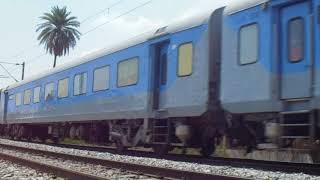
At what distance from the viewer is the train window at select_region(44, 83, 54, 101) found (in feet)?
80.3

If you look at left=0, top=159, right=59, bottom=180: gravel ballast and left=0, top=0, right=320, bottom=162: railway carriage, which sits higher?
left=0, top=0, right=320, bottom=162: railway carriage

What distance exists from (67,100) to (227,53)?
11.3 m

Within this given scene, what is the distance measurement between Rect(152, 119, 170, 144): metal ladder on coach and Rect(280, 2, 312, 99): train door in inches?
190

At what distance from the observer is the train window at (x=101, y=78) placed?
1805cm

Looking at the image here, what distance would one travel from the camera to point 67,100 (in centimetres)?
2197

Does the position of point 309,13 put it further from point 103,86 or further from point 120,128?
point 103,86

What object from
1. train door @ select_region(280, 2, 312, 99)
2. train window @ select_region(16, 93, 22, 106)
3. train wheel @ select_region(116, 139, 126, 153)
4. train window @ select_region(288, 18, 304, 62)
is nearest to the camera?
train door @ select_region(280, 2, 312, 99)

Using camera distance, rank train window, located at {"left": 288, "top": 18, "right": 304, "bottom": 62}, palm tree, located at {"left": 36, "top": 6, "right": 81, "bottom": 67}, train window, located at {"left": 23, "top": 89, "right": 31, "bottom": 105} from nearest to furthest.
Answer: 1. train window, located at {"left": 288, "top": 18, "right": 304, "bottom": 62}
2. train window, located at {"left": 23, "top": 89, "right": 31, "bottom": 105}
3. palm tree, located at {"left": 36, "top": 6, "right": 81, "bottom": 67}

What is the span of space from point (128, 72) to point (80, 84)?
4638 millimetres

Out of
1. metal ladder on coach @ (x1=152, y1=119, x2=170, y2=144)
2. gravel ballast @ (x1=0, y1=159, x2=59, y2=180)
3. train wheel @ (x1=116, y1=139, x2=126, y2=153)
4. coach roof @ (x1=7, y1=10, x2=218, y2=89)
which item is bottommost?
gravel ballast @ (x1=0, y1=159, x2=59, y2=180)

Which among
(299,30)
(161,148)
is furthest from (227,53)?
(161,148)

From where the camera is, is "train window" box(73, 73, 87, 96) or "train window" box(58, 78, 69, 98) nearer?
"train window" box(73, 73, 87, 96)

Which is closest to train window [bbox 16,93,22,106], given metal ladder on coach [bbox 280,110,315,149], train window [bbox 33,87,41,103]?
train window [bbox 33,87,41,103]

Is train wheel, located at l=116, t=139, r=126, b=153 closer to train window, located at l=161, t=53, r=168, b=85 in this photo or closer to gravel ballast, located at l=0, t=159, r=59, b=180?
train window, located at l=161, t=53, r=168, b=85
